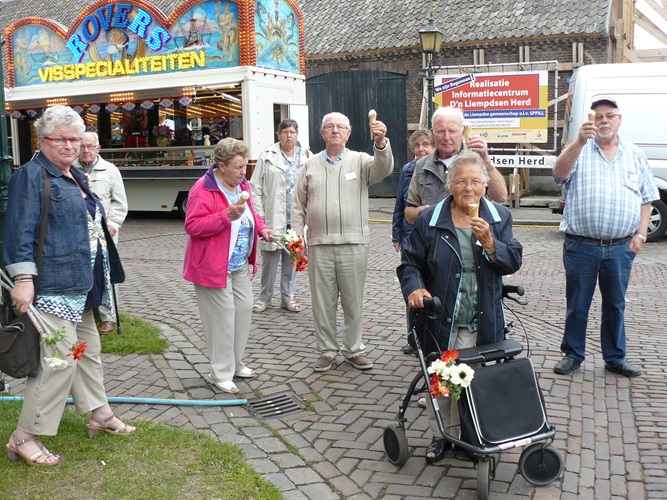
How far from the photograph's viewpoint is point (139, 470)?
3967 mm

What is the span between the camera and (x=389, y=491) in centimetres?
386

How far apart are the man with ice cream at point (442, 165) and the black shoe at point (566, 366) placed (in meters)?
1.46

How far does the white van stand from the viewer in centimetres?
1240

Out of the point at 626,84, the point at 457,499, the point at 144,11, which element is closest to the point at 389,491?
the point at 457,499

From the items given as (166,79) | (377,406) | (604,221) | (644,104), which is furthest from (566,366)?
(166,79)

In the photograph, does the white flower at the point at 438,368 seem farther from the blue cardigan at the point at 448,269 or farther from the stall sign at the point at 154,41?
the stall sign at the point at 154,41

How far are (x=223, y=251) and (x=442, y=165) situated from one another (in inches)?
63.8

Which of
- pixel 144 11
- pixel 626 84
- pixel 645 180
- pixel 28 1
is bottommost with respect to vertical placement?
pixel 645 180

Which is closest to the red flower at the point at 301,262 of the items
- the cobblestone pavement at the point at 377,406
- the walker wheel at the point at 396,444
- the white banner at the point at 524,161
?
the cobblestone pavement at the point at 377,406

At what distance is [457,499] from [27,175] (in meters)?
2.72

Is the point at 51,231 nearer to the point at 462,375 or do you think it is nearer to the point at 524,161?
the point at 462,375

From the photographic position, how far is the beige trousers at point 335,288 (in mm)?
5703

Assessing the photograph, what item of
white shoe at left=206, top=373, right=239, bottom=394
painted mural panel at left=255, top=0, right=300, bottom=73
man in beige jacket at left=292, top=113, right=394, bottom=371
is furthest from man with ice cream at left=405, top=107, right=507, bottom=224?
painted mural panel at left=255, top=0, right=300, bottom=73

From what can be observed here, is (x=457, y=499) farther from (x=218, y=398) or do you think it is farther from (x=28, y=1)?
(x=28, y=1)
